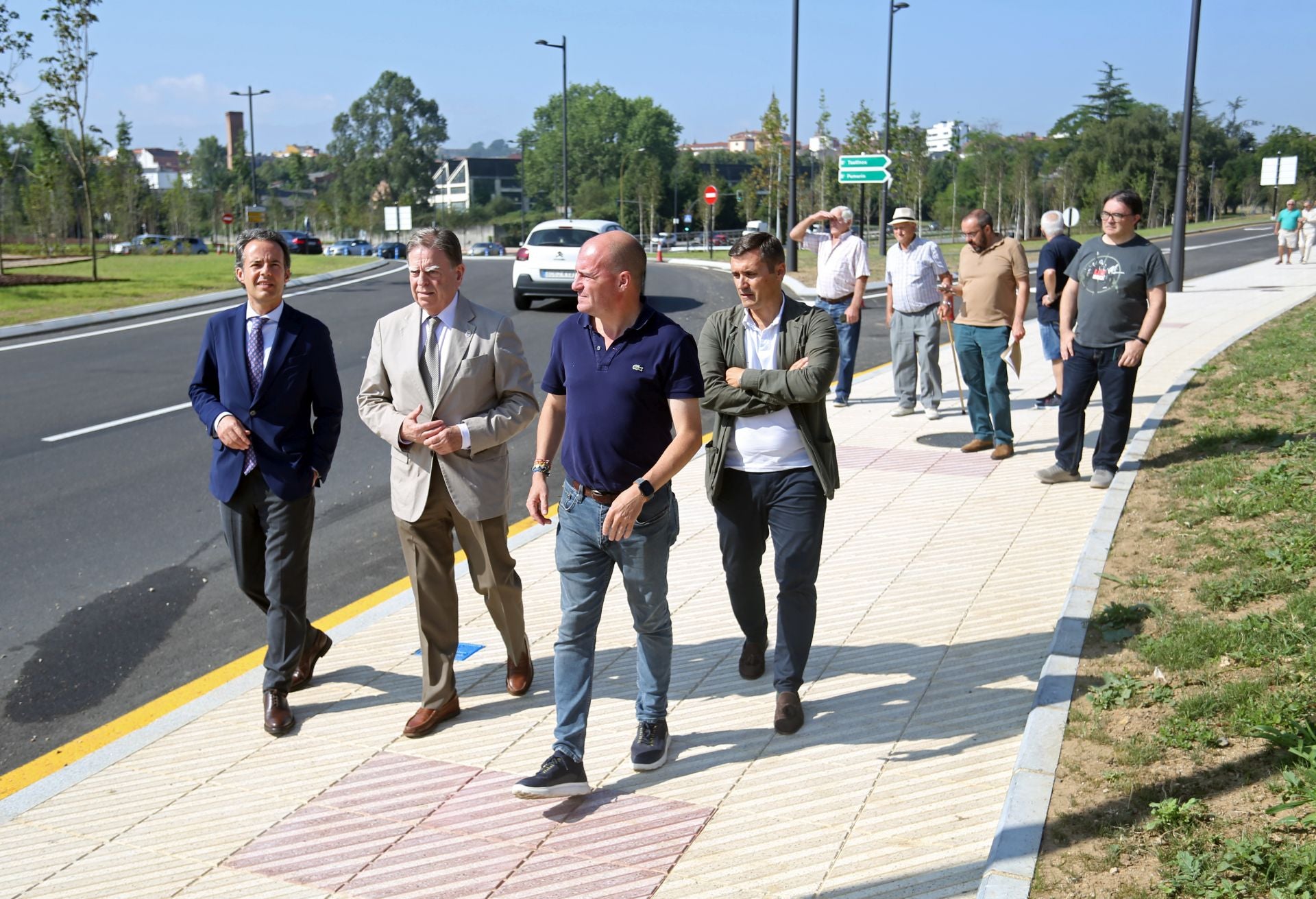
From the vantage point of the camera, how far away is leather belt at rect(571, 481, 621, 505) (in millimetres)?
4141

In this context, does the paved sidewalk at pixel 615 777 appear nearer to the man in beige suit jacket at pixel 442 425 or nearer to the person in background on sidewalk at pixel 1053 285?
the man in beige suit jacket at pixel 442 425

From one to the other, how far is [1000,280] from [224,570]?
5.96m

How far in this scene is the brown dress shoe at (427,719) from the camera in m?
4.67

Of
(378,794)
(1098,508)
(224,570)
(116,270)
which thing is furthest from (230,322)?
(116,270)

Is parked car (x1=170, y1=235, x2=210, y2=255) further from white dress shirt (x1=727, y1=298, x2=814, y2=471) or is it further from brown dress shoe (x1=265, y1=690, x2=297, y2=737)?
white dress shirt (x1=727, y1=298, x2=814, y2=471)

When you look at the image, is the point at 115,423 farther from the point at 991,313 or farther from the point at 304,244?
the point at 304,244

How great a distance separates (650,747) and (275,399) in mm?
2029

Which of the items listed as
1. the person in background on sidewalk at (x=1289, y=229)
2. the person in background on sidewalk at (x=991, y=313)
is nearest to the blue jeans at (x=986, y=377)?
the person in background on sidewalk at (x=991, y=313)

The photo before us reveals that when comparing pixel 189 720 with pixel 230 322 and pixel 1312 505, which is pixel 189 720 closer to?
pixel 230 322

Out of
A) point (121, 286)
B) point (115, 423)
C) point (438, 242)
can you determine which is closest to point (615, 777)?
point (438, 242)

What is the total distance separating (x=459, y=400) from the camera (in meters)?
4.59

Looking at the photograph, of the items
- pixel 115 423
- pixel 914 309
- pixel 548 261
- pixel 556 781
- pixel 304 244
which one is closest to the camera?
pixel 556 781

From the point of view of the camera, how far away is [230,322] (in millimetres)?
Result: 4828

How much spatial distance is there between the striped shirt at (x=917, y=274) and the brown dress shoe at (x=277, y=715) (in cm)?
725
